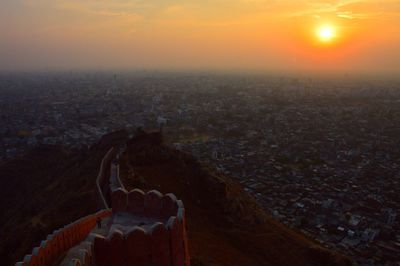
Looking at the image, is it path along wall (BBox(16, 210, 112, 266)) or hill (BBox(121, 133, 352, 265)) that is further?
hill (BBox(121, 133, 352, 265))

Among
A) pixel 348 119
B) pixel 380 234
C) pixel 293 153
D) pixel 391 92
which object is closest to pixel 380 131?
pixel 348 119

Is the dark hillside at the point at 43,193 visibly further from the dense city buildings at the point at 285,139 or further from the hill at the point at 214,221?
the dense city buildings at the point at 285,139

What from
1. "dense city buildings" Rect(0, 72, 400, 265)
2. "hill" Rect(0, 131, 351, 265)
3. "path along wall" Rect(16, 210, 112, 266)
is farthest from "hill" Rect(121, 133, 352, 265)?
"dense city buildings" Rect(0, 72, 400, 265)

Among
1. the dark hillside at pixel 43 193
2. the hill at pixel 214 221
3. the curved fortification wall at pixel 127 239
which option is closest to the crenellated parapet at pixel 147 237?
the curved fortification wall at pixel 127 239

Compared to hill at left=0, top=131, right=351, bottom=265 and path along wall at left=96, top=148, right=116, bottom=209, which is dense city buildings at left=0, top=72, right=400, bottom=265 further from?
path along wall at left=96, top=148, right=116, bottom=209

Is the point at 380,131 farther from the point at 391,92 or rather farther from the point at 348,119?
the point at 391,92

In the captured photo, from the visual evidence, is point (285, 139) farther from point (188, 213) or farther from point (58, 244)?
point (58, 244)

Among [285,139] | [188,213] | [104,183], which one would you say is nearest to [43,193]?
[104,183]
